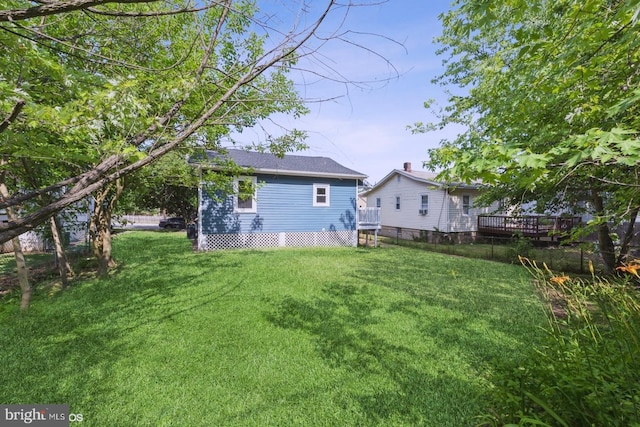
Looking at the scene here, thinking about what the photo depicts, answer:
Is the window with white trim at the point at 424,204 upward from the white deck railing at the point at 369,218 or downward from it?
upward

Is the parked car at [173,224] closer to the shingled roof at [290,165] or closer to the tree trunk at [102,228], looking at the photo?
the shingled roof at [290,165]

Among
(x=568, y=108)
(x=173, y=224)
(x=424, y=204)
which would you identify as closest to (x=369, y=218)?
(x=424, y=204)

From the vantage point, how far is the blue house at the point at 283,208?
42.8ft

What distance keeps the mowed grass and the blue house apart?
5.77m

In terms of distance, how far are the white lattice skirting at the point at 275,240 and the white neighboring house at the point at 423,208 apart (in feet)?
19.1

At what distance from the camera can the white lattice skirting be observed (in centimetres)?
1296

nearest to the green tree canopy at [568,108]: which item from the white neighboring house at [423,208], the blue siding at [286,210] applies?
the blue siding at [286,210]

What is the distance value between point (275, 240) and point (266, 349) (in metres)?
10.4

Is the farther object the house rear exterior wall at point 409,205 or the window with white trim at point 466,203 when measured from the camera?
the window with white trim at point 466,203

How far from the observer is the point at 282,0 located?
84.1 inches

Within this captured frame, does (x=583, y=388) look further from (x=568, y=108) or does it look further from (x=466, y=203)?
(x=466, y=203)

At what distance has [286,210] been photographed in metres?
14.4

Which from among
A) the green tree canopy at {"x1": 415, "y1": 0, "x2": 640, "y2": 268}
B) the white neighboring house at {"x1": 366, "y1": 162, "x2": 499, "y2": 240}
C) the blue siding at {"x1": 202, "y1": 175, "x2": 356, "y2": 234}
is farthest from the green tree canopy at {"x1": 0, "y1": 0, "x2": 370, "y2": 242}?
the white neighboring house at {"x1": 366, "y1": 162, "x2": 499, "y2": 240}

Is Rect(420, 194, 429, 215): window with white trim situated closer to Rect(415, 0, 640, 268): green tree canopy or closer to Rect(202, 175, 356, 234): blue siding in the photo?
Rect(202, 175, 356, 234): blue siding
